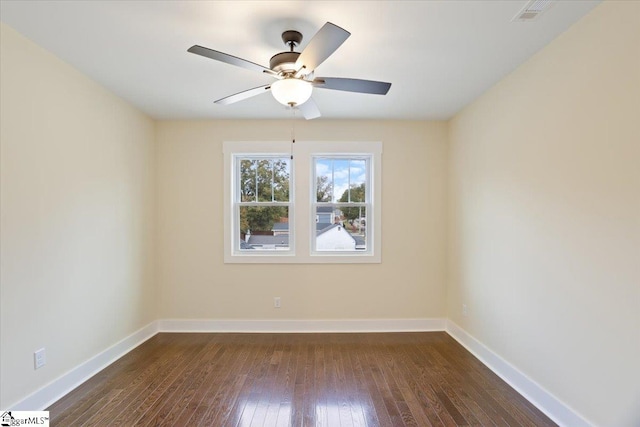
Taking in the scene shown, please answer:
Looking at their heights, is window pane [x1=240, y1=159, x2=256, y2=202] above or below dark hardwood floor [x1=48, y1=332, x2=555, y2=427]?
above

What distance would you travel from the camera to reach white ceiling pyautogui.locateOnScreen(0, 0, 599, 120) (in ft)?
6.38

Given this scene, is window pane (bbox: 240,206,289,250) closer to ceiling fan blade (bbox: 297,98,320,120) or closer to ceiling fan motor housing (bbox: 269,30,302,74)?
ceiling fan blade (bbox: 297,98,320,120)

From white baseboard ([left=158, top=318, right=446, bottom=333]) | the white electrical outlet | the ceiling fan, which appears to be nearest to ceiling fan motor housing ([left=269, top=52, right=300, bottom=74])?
the ceiling fan

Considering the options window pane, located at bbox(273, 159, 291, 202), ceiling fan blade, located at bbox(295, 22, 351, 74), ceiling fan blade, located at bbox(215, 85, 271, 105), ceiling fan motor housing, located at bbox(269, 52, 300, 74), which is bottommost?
window pane, located at bbox(273, 159, 291, 202)

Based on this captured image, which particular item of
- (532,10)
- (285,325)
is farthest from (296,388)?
(532,10)

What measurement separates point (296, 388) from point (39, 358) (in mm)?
1914

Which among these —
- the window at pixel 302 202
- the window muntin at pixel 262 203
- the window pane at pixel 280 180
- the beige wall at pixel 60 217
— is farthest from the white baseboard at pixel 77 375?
the window pane at pixel 280 180

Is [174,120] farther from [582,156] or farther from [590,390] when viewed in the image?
[590,390]

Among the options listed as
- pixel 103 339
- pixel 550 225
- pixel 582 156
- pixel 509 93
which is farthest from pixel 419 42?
pixel 103 339

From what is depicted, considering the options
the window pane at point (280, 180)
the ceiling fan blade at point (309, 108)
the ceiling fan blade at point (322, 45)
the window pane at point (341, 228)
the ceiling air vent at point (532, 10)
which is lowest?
the window pane at point (341, 228)

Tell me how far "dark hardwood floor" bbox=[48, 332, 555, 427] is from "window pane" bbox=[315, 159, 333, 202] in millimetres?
1783

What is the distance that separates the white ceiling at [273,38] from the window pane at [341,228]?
1.52 meters

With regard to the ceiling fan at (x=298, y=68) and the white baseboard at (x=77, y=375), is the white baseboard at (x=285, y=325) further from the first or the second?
the ceiling fan at (x=298, y=68)

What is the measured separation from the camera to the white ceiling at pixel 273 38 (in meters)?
1.95
